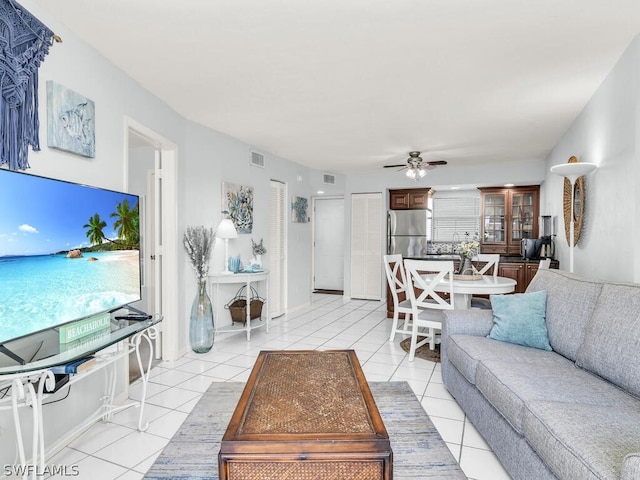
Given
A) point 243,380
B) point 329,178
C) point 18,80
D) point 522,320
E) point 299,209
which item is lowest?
point 243,380

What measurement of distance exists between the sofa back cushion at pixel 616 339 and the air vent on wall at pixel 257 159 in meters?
4.15

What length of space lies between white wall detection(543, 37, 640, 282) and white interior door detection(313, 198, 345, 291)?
4924 millimetres

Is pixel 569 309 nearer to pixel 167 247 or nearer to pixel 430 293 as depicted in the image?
pixel 430 293

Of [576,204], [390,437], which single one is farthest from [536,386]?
[576,204]

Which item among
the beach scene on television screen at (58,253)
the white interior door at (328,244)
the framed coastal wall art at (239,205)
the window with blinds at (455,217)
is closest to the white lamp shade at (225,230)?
the framed coastal wall art at (239,205)

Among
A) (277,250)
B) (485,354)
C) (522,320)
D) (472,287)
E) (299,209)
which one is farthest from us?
(299,209)

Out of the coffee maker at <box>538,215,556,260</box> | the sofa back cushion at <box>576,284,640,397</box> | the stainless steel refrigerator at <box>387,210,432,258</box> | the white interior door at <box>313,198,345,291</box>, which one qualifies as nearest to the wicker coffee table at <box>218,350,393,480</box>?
the sofa back cushion at <box>576,284,640,397</box>

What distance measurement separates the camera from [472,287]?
355 centimetres

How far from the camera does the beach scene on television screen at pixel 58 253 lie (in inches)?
62.8

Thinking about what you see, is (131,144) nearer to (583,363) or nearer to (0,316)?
(0,316)

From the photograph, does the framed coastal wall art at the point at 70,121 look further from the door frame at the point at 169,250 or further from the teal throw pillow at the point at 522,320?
the teal throw pillow at the point at 522,320

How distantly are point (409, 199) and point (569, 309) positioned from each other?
4745mm

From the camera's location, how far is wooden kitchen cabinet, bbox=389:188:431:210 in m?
6.90

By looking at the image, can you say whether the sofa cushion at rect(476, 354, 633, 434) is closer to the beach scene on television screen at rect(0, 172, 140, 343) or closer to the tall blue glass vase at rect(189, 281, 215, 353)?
the beach scene on television screen at rect(0, 172, 140, 343)
